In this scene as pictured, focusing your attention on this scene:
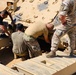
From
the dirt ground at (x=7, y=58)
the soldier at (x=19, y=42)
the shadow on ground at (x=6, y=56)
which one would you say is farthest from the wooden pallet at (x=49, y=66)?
the shadow on ground at (x=6, y=56)

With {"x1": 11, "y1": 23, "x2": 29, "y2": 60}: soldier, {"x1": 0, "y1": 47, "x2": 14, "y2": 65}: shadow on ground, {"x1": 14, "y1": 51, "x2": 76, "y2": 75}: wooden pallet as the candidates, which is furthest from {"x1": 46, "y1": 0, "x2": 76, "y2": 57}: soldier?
{"x1": 0, "y1": 47, "x2": 14, "y2": 65}: shadow on ground

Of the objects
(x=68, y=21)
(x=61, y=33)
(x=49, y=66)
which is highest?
(x=68, y=21)

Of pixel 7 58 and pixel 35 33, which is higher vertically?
pixel 35 33

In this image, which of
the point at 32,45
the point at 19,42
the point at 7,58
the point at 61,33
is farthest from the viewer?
the point at 7,58

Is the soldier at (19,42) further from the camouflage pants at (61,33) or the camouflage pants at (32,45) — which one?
the camouflage pants at (61,33)

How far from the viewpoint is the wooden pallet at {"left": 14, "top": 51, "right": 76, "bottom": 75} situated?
5966mm

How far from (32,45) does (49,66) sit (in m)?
1.62

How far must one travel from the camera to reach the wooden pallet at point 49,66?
5.97m

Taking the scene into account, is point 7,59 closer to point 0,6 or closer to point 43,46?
point 43,46

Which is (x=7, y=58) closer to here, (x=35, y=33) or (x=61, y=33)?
(x=35, y=33)

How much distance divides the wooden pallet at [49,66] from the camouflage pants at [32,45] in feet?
3.27

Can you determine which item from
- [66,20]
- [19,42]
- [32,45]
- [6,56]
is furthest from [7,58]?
[66,20]

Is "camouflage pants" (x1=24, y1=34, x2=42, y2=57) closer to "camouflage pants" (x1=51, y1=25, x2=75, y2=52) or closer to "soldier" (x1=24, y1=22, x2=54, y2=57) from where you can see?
"soldier" (x1=24, y1=22, x2=54, y2=57)

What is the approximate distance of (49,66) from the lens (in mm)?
6207
